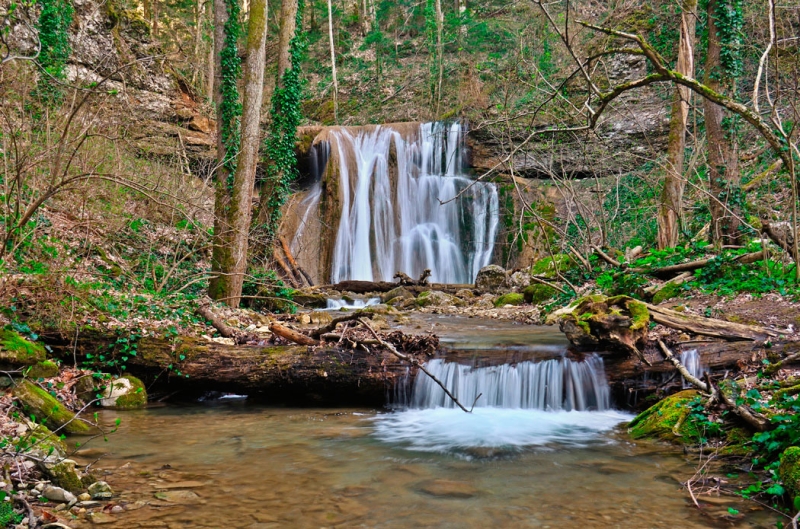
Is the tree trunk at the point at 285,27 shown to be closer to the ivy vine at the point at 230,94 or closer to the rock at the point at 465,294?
the ivy vine at the point at 230,94

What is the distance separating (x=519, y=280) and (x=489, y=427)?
389 inches

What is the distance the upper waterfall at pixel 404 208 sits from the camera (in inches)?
735

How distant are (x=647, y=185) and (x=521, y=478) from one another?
38.9 ft

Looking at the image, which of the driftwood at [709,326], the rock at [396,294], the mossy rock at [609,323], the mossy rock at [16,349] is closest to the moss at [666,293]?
the driftwood at [709,326]

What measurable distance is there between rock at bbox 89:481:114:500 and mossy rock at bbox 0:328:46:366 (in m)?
2.10

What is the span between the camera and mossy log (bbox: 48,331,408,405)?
6.15 m

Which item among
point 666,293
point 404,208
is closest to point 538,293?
point 666,293

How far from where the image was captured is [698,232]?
11.4 m

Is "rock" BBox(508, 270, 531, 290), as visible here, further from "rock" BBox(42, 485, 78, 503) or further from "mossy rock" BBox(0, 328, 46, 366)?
"rock" BBox(42, 485, 78, 503)

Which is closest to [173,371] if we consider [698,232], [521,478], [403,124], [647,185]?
[521,478]

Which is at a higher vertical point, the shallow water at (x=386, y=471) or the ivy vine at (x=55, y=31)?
the ivy vine at (x=55, y=31)

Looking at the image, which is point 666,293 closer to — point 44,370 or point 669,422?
point 669,422

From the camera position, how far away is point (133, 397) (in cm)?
603

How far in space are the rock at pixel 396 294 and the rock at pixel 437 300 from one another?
517mm
